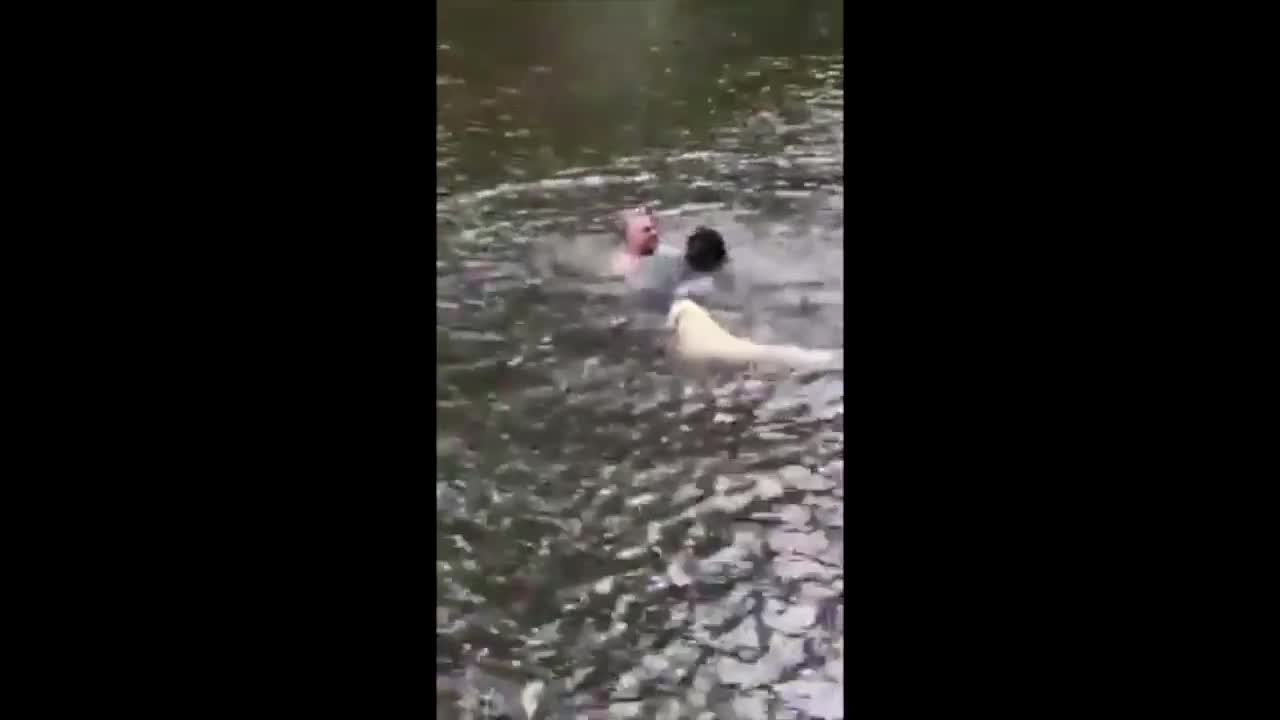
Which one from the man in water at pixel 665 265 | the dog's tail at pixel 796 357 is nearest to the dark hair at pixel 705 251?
the man in water at pixel 665 265

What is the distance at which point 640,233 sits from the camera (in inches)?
51.5

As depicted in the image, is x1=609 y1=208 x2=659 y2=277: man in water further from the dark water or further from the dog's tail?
the dog's tail

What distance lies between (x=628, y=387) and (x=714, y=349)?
0.35ft

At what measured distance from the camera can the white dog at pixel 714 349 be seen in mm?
1289

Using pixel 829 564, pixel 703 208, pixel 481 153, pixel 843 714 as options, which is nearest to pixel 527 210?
pixel 481 153

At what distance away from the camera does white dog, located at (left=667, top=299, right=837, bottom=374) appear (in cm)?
129

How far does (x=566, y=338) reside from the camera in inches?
51.0

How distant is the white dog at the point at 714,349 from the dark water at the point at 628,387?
0.02m

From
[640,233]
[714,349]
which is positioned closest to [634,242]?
[640,233]

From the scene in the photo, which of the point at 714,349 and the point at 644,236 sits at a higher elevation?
the point at 644,236

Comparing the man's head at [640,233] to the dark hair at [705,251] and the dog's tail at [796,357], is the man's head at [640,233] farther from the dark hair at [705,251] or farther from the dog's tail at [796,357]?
the dog's tail at [796,357]

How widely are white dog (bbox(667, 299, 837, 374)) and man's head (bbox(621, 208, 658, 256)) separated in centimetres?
8

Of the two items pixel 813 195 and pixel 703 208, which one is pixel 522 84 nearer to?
pixel 703 208

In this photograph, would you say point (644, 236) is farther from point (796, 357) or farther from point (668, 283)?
point (796, 357)
